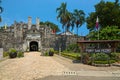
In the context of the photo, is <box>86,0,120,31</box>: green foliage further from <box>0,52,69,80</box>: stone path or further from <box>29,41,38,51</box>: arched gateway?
<box>0,52,69,80</box>: stone path

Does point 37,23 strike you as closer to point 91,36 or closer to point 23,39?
point 23,39

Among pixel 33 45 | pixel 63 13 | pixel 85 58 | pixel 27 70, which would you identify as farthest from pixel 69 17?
pixel 27 70

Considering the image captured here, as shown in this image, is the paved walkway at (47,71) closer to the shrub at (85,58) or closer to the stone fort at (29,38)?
the shrub at (85,58)

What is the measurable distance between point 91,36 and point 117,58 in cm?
2262

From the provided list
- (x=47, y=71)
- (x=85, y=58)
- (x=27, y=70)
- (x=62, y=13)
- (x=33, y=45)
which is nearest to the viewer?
(x=47, y=71)

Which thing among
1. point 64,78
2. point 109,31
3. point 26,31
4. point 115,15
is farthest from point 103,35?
point 64,78

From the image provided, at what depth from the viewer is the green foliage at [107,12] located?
172 ft

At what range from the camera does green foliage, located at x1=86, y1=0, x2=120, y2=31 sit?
52.4 m

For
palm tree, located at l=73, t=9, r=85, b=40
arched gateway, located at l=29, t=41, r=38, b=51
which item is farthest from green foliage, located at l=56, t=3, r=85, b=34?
arched gateway, located at l=29, t=41, r=38, b=51

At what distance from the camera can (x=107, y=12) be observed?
52.8 meters

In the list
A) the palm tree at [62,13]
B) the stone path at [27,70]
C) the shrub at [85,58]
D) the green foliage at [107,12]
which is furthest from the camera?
the palm tree at [62,13]

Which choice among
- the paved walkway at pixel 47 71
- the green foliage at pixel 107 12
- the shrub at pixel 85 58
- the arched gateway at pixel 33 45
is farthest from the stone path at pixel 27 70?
the arched gateway at pixel 33 45

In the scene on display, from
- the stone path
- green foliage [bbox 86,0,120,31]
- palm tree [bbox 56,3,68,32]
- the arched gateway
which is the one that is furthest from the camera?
the arched gateway

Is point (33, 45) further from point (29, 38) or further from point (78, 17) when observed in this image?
point (78, 17)
